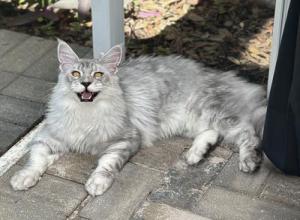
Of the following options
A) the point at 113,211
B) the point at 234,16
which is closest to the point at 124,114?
the point at 113,211

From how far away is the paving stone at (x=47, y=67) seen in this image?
477 centimetres

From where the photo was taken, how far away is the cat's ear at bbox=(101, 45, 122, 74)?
3.70 metres

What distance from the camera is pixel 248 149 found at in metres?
3.79

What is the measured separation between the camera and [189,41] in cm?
527

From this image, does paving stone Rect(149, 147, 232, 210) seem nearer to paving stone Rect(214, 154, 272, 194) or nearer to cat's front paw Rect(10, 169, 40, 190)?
paving stone Rect(214, 154, 272, 194)

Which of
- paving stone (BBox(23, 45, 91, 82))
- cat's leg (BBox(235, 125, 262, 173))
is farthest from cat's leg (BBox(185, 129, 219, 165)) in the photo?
paving stone (BBox(23, 45, 91, 82))

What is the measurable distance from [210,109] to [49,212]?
121 centimetres

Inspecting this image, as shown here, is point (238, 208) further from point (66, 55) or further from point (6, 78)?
point (6, 78)

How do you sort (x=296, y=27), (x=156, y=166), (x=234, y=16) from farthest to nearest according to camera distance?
(x=234, y=16) → (x=156, y=166) → (x=296, y=27)

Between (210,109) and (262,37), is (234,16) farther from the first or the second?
(210,109)

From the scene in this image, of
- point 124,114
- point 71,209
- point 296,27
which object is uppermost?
point 296,27

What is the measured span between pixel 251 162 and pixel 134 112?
780 mm

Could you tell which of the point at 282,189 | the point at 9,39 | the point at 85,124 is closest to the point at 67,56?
the point at 85,124

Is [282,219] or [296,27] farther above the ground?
[296,27]
